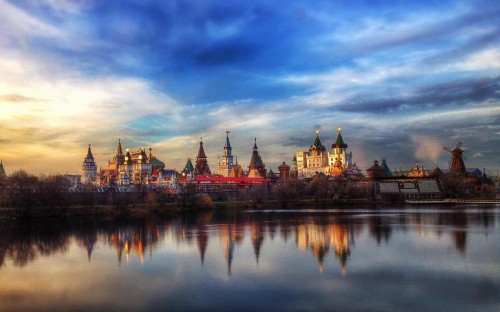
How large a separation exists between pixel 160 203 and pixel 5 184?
15288 mm

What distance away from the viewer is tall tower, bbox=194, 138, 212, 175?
120 m

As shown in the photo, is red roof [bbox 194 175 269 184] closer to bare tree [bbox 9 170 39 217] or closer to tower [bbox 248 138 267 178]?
tower [bbox 248 138 267 178]

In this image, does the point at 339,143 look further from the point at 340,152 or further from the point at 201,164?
the point at 201,164

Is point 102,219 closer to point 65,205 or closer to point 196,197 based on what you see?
point 65,205

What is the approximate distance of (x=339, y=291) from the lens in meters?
14.7

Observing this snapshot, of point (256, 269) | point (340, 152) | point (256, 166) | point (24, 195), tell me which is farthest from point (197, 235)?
point (340, 152)

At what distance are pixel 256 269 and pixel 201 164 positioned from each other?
104 metres

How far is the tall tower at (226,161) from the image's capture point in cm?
13150

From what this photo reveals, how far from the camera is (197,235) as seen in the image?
29656 millimetres

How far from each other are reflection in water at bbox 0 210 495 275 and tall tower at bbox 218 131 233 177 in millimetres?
91587

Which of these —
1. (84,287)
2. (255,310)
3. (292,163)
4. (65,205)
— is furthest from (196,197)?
(292,163)

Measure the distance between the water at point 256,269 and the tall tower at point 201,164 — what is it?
289 ft

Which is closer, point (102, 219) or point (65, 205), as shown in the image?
point (102, 219)

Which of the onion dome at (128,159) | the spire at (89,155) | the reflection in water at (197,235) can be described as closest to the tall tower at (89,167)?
the spire at (89,155)
